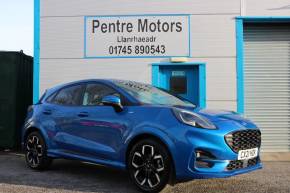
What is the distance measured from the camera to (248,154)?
522cm

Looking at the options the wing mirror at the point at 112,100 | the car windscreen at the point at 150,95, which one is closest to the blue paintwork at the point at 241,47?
the car windscreen at the point at 150,95

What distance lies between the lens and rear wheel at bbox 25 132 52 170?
22.8ft

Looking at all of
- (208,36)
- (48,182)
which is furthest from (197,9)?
(48,182)

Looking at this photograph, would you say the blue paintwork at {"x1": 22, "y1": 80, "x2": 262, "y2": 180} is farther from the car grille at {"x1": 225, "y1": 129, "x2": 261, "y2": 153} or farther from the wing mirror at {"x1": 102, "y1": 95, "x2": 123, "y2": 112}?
the wing mirror at {"x1": 102, "y1": 95, "x2": 123, "y2": 112}

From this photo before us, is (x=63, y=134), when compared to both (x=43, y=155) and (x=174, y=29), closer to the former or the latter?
(x=43, y=155)

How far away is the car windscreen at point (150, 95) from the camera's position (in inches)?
229

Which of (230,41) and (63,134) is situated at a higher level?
(230,41)

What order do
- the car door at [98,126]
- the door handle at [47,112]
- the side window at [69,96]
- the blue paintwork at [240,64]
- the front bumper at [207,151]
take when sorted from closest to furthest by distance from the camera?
1. the front bumper at [207,151]
2. the car door at [98,126]
3. the side window at [69,96]
4. the door handle at [47,112]
5. the blue paintwork at [240,64]

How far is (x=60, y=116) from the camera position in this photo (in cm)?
655

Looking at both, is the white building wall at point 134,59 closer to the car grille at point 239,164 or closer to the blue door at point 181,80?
the blue door at point 181,80

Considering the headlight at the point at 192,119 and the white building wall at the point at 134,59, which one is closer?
the headlight at the point at 192,119

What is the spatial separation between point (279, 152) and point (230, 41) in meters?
3.04

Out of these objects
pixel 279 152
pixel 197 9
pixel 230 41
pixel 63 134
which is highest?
pixel 197 9

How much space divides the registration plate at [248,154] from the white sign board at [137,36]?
4679 mm
